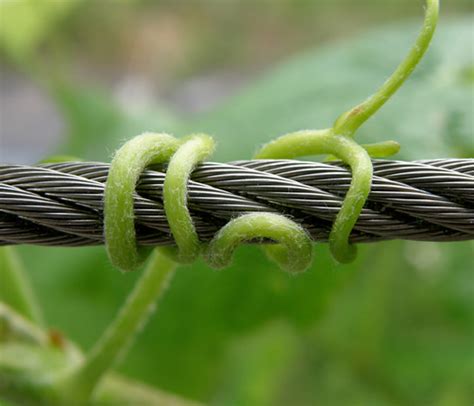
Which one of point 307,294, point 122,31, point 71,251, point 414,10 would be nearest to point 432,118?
point 307,294

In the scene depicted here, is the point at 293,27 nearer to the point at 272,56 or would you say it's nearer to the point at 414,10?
the point at 272,56

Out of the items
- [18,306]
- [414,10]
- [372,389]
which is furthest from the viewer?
[414,10]

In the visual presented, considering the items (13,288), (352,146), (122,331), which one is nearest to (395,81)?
(352,146)

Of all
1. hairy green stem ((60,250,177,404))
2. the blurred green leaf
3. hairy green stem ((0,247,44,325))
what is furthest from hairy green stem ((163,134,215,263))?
the blurred green leaf

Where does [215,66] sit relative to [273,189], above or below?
above

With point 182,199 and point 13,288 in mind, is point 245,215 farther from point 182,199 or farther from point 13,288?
point 13,288

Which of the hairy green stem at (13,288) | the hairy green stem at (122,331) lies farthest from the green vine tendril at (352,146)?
the hairy green stem at (13,288)
